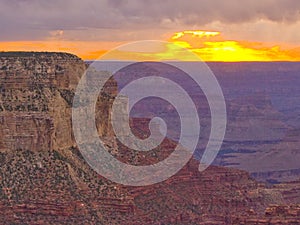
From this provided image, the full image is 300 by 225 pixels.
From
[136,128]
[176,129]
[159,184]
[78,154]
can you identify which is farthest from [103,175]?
[176,129]

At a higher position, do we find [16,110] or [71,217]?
[16,110]

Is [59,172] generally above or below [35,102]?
below

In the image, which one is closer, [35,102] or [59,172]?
[59,172]

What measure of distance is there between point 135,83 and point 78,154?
8652cm

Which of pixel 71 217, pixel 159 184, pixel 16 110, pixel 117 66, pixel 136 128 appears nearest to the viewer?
pixel 71 217

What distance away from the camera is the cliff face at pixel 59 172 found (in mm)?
75562

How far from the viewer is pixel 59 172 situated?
262 feet

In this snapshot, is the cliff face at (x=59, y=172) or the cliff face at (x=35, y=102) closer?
the cliff face at (x=59, y=172)

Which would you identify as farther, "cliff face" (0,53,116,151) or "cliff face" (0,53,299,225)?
"cliff face" (0,53,116,151)

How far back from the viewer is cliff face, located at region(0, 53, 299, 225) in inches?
2975

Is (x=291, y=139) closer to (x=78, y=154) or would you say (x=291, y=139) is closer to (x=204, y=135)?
(x=204, y=135)

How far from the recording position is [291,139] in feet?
557

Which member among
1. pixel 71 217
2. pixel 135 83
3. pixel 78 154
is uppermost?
pixel 135 83

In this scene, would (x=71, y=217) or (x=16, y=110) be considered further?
(x=16, y=110)
